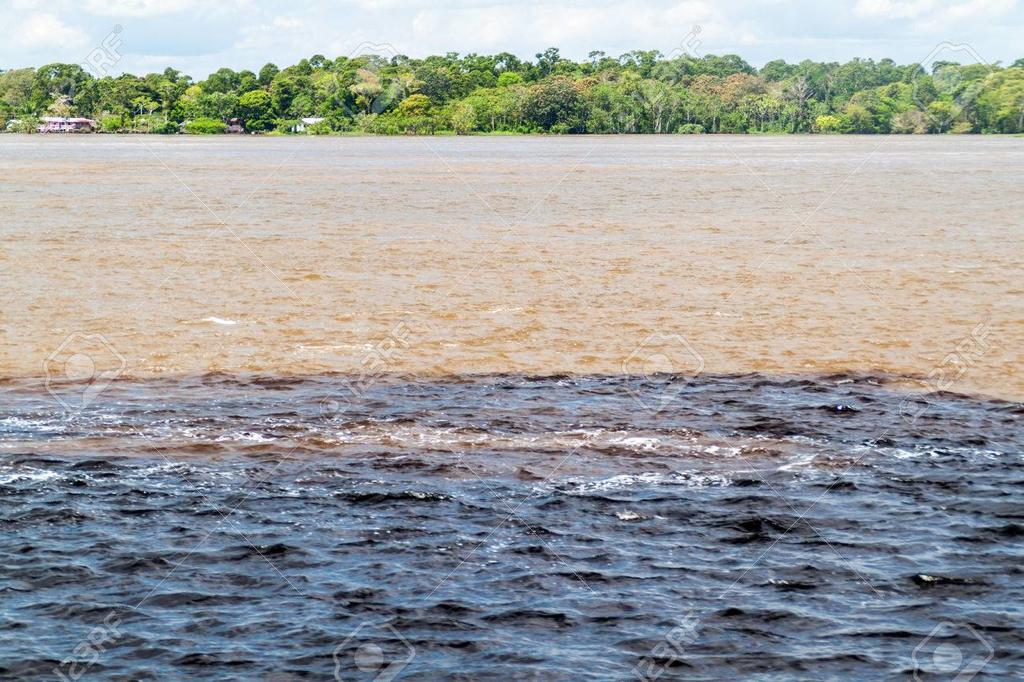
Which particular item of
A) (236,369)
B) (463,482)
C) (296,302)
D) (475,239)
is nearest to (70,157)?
(475,239)

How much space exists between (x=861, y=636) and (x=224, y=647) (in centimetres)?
421

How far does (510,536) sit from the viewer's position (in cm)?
1028

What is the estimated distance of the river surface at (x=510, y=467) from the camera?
334 inches

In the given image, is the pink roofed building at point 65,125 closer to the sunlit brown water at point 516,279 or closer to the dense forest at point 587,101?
the dense forest at point 587,101

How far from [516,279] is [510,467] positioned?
1298cm

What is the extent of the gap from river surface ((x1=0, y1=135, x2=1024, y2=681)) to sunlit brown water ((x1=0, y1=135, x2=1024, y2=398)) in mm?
144

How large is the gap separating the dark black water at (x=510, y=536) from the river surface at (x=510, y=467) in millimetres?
35

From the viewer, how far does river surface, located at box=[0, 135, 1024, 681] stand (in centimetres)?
848

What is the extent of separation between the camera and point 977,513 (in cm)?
1076

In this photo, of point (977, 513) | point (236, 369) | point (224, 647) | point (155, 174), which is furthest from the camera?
point (155, 174)

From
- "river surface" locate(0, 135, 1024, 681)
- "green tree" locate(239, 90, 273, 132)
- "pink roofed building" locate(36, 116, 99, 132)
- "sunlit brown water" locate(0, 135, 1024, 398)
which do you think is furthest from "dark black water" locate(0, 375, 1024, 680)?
"pink roofed building" locate(36, 116, 99, 132)

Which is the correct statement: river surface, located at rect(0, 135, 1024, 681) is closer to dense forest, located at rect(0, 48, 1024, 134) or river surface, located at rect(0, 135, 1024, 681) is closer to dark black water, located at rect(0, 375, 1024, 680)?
dark black water, located at rect(0, 375, 1024, 680)

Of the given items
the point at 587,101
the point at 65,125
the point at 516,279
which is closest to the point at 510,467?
the point at 516,279

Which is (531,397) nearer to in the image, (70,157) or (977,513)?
(977,513)
